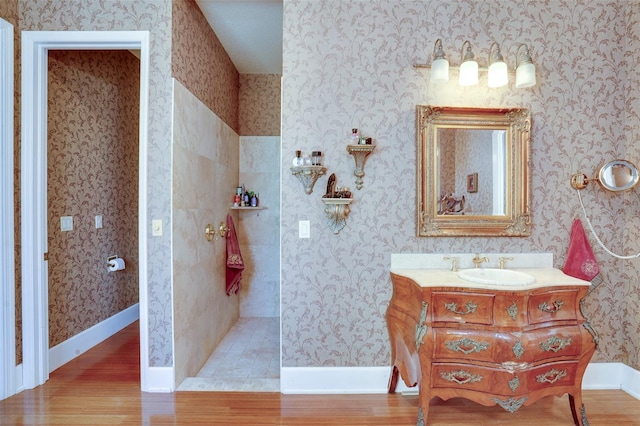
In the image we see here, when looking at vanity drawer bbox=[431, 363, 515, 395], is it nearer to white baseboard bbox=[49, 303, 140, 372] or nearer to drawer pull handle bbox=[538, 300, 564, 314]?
drawer pull handle bbox=[538, 300, 564, 314]

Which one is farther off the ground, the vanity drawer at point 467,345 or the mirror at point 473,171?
the mirror at point 473,171

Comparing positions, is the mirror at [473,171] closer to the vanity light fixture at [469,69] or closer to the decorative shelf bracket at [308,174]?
the vanity light fixture at [469,69]

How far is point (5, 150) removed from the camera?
2.04 m

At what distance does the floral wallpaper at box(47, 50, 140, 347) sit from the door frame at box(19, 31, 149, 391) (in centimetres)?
30

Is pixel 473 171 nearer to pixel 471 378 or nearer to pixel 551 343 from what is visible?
pixel 551 343

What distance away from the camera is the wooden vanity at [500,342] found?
5.49ft

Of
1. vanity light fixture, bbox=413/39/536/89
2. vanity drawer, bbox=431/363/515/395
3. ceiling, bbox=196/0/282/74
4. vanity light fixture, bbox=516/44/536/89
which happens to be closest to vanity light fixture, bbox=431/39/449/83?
vanity light fixture, bbox=413/39/536/89

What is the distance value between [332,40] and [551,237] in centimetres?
196

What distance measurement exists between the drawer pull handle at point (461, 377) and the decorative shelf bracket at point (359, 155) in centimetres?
118

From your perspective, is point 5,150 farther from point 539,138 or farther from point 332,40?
point 539,138

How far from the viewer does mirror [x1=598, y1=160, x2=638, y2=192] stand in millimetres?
2101

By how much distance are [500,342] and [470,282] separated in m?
0.32

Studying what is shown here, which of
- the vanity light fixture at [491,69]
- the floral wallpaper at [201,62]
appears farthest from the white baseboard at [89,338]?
the vanity light fixture at [491,69]

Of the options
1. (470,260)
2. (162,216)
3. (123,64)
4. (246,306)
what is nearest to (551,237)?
(470,260)
